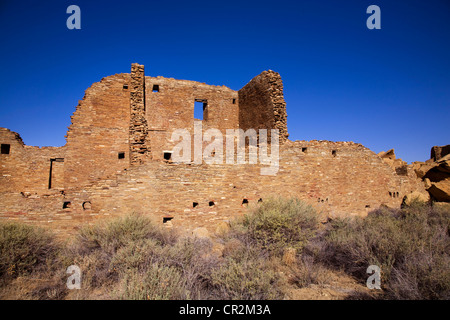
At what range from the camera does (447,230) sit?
5.97m

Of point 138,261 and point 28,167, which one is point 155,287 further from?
point 28,167

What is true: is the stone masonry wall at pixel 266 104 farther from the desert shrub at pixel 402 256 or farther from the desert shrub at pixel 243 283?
the desert shrub at pixel 243 283

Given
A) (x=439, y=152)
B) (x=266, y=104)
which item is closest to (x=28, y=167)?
(x=266, y=104)

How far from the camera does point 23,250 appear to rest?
14.9 feet

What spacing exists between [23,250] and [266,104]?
9.80 meters

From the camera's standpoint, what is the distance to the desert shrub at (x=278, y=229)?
5.71 meters

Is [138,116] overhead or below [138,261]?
overhead

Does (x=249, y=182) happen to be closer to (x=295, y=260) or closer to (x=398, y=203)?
(x=295, y=260)

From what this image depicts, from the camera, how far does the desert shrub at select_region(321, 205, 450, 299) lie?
3.48 m

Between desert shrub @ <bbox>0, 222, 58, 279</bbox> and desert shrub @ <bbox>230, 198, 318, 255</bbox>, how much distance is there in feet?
14.5

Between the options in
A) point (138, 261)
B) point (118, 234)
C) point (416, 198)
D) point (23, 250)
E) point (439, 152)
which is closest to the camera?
point (138, 261)
